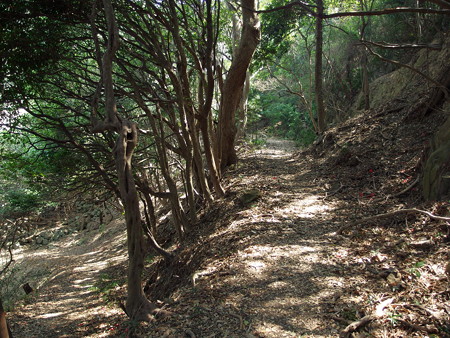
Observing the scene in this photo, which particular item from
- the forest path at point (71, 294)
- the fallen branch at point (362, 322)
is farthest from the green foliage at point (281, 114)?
the fallen branch at point (362, 322)

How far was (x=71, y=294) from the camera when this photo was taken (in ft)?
30.5

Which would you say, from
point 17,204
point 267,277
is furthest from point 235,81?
point 17,204

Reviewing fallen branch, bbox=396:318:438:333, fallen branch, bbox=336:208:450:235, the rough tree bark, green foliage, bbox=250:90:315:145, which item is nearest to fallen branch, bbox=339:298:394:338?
fallen branch, bbox=396:318:438:333

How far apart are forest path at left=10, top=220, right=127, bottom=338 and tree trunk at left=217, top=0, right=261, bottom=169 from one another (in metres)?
5.62

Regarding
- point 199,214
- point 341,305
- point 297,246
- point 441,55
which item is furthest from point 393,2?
point 341,305

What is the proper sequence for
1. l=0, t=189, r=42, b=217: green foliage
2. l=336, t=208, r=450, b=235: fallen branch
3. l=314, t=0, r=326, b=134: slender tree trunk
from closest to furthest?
l=336, t=208, r=450, b=235: fallen branch, l=314, t=0, r=326, b=134: slender tree trunk, l=0, t=189, r=42, b=217: green foliage

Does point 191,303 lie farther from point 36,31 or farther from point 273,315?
point 36,31

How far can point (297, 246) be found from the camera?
178 inches

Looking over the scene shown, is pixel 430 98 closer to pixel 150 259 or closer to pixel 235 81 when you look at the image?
pixel 235 81

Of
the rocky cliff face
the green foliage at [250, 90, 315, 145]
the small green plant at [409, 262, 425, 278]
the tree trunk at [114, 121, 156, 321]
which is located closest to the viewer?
the small green plant at [409, 262, 425, 278]

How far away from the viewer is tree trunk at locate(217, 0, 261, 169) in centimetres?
785

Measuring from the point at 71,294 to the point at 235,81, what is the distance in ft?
26.0

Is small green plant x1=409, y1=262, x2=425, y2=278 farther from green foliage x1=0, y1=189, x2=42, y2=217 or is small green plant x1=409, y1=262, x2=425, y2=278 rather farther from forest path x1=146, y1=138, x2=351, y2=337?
green foliage x1=0, y1=189, x2=42, y2=217

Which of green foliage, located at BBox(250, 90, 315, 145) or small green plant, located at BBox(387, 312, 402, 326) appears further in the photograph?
green foliage, located at BBox(250, 90, 315, 145)
